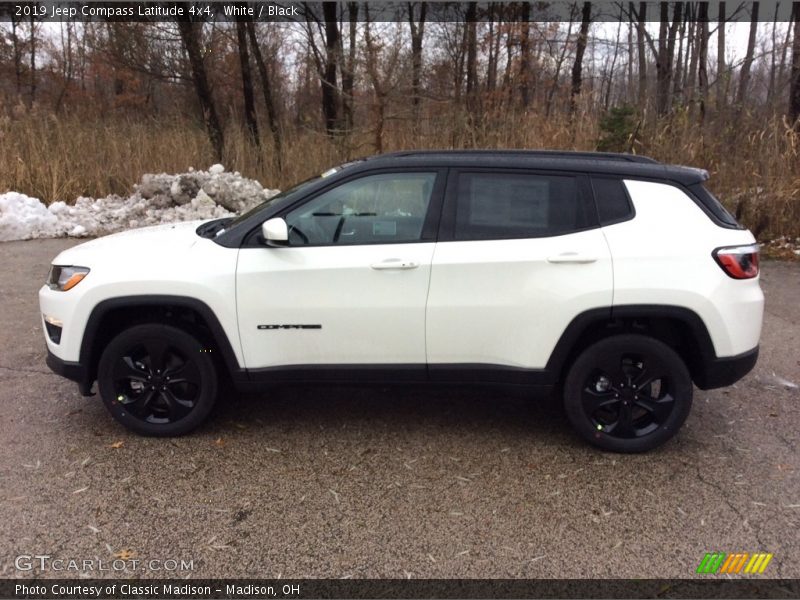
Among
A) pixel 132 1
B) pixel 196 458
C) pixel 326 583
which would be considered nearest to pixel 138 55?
pixel 132 1

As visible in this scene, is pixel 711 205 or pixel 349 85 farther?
pixel 349 85

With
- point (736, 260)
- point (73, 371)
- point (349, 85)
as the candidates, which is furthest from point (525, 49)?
point (73, 371)

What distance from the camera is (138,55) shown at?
17078mm

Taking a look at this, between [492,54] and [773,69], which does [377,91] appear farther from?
[492,54]

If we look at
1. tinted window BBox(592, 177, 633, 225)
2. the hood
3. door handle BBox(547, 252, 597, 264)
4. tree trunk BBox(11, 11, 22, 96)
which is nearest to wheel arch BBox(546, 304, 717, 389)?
door handle BBox(547, 252, 597, 264)

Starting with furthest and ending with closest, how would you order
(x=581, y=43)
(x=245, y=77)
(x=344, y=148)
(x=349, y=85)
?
(x=581, y=43)
(x=245, y=77)
(x=349, y=85)
(x=344, y=148)

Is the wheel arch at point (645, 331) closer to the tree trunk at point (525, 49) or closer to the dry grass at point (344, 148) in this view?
the dry grass at point (344, 148)

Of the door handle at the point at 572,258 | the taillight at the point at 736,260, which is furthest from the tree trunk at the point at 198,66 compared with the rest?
the taillight at the point at 736,260

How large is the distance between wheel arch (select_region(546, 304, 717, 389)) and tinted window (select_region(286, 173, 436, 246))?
1.07 m

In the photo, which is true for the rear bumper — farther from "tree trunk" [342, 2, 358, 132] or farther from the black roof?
"tree trunk" [342, 2, 358, 132]

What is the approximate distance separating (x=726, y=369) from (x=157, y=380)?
3.38 meters

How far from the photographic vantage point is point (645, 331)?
3.66 m

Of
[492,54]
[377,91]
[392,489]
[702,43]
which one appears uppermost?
[492,54]

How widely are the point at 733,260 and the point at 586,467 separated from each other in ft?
4.69
